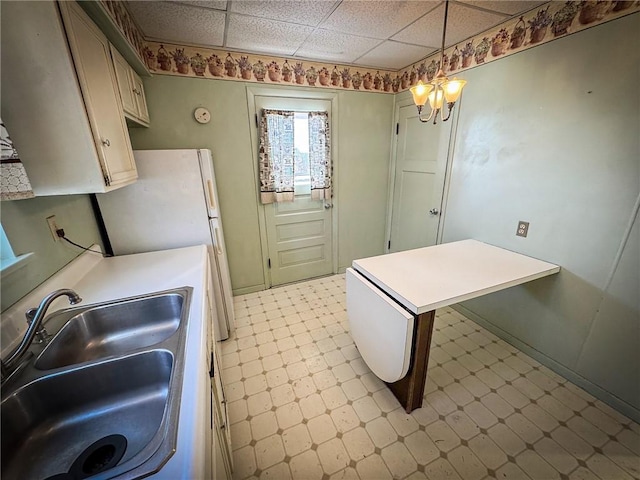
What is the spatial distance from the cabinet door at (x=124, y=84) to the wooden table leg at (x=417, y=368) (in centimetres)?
218

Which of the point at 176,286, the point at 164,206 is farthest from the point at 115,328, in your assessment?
the point at 164,206

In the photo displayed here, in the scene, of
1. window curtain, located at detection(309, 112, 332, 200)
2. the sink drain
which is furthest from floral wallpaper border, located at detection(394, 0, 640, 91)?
the sink drain

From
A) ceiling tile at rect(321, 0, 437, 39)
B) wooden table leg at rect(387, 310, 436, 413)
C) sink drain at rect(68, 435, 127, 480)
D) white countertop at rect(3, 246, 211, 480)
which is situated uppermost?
ceiling tile at rect(321, 0, 437, 39)

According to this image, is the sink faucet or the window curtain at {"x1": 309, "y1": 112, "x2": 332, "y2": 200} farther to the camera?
the window curtain at {"x1": 309, "y1": 112, "x2": 332, "y2": 200}

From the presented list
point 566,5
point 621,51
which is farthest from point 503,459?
point 566,5

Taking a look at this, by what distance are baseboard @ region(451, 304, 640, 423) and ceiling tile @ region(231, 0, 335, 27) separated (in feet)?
9.01

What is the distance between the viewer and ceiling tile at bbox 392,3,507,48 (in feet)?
5.58

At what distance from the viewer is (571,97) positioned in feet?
5.23

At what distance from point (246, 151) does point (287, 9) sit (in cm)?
125

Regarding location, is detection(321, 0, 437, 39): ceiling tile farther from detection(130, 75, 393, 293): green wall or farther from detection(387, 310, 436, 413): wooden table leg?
detection(387, 310, 436, 413): wooden table leg

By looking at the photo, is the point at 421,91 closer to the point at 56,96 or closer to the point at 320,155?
the point at 320,155

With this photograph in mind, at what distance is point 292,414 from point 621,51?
2.80m

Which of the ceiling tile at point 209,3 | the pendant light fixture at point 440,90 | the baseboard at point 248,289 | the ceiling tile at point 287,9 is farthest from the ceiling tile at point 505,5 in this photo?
the baseboard at point 248,289

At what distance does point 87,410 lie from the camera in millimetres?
885
